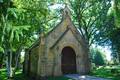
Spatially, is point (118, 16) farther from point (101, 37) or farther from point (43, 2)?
point (101, 37)

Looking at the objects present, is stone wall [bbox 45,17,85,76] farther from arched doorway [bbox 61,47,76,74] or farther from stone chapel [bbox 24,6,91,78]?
arched doorway [bbox 61,47,76,74]

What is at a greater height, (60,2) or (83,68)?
(60,2)

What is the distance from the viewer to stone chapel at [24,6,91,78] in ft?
38.1

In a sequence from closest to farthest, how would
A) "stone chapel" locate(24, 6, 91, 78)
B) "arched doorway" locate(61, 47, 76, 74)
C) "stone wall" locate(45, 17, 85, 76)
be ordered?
"stone chapel" locate(24, 6, 91, 78) → "stone wall" locate(45, 17, 85, 76) → "arched doorway" locate(61, 47, 76, 74)

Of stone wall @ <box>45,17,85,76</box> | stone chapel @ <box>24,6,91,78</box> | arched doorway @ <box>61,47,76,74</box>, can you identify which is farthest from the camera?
arched doorway @ <box>61,47,76,74</box>

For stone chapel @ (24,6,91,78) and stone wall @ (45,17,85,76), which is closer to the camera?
stone chapel @ (24,6,91,78)

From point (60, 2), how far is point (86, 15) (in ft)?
23.9

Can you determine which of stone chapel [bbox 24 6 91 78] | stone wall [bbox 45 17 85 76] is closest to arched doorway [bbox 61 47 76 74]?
stone chapel [bbox 24 6 91 78]

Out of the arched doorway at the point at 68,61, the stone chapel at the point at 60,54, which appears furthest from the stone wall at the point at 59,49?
the arched doorway at the point at 68,61

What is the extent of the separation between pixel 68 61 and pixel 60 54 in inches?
81.5

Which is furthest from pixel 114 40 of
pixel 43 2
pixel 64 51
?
pixel 43 2

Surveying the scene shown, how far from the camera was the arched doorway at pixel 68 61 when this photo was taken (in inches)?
522

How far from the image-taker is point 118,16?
2957 mm

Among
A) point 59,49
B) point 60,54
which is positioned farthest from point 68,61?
point 59,49
